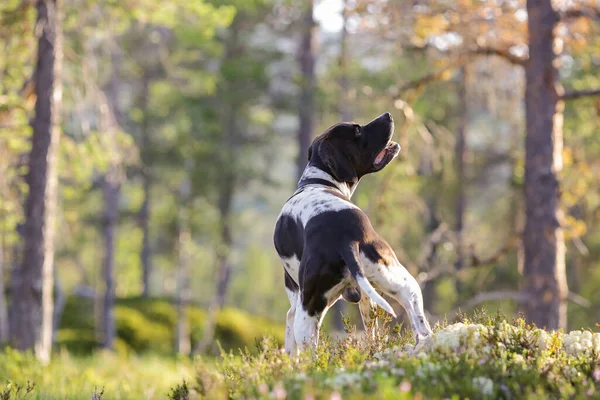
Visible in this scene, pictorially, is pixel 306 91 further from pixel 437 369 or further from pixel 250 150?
pixel 437 369

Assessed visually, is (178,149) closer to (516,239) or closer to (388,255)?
(516,239)

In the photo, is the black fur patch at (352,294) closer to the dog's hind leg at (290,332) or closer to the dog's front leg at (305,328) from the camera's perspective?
the dog's front leg at (305,328)

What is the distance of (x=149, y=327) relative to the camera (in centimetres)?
2230

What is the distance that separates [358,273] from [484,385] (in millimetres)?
1108

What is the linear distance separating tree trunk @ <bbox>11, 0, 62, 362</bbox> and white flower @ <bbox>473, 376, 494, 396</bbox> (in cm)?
833

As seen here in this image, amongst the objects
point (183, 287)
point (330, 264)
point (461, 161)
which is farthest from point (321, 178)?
point (461, 161)

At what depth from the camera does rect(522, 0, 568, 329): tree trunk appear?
9.80 metres

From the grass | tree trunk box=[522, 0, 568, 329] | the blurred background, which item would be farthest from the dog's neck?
tree trunk box=[522, 0, 568, 329]

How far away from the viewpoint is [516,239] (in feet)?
34.3

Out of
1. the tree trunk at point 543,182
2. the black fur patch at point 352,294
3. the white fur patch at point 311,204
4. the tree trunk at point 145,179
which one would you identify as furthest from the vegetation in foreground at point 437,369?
the tree trunk at point 145,179

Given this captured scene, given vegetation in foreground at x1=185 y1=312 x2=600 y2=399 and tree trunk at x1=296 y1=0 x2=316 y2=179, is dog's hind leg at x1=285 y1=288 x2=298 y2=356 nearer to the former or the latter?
vegetation in foreground at x1=185 y1=312 x2=600 y2=399

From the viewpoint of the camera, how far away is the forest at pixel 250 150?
9.96m

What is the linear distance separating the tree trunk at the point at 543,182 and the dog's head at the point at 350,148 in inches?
184

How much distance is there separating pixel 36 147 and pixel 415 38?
5857 mm
